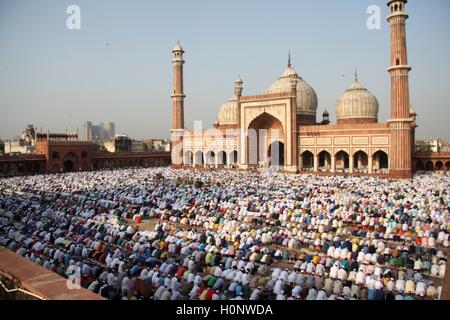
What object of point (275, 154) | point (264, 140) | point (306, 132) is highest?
point (306, 132)

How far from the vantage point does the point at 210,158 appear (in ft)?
136

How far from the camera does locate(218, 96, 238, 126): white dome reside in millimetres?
44094

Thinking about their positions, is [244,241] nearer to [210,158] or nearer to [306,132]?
[306,132]

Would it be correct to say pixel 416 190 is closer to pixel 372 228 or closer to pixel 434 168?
pixel 372 228

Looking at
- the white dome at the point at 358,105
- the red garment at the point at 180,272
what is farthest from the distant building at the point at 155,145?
the red garment at the point at 180,272

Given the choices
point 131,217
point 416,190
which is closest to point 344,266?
point 131,217

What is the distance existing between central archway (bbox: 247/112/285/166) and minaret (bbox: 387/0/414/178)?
10.9m

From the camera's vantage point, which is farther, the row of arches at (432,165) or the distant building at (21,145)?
the distant building at (21,145)

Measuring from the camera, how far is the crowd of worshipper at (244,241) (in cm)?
745

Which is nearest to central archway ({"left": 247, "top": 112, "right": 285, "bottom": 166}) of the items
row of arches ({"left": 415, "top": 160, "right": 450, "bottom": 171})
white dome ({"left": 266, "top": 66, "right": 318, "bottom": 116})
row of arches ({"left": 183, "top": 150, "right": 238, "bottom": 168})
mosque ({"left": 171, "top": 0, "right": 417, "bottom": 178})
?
mosque ({"left": 171, "top": 0, "right": 417, "bottom": 178})

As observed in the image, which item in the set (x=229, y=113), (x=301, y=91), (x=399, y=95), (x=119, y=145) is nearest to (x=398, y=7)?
(x=399, y=95)

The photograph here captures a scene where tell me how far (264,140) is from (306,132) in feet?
15.4

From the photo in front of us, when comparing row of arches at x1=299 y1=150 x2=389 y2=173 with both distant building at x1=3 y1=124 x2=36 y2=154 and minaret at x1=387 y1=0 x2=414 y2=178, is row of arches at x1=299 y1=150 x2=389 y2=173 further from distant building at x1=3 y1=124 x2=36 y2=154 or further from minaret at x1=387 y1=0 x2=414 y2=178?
distant building at x1=3 y1=124 x2=36 y2=154

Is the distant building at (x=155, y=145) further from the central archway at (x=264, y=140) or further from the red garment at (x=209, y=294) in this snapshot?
the red garment at (x=209, y=294)
